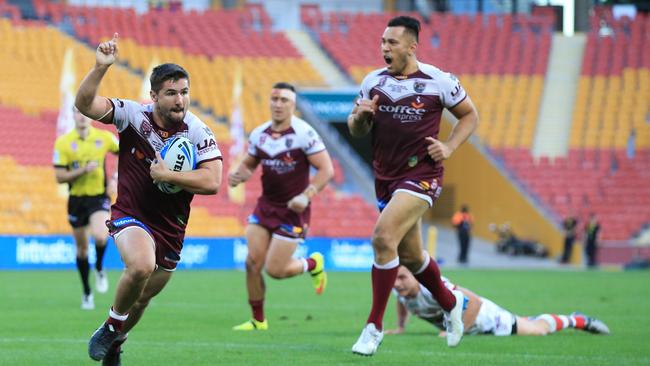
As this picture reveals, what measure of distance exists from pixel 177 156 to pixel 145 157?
31cm

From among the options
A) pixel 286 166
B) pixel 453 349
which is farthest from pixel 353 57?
pixel 453 349

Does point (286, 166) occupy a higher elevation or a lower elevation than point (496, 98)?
higher

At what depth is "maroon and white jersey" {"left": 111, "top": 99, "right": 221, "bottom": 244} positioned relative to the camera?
8211 millimetres

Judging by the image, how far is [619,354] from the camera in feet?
32.2

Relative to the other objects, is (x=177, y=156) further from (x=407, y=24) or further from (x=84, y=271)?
(x=84, y=271)

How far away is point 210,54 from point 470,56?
9.24m

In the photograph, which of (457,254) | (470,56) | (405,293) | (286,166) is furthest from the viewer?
(470,56)

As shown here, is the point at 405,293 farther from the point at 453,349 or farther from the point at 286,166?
the point at 286,166

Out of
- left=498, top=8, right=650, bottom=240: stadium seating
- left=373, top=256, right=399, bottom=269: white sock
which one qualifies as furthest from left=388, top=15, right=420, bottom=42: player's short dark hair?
left=498, top=8, right=650, bottom=240: stadium seating

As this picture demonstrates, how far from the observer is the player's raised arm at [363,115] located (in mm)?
9383

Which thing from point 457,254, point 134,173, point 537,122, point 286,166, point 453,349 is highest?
point 134,173

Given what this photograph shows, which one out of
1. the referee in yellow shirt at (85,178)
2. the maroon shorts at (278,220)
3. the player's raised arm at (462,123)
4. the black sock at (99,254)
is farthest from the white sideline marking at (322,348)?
the black sock at (99,254)

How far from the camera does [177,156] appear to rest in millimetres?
8070

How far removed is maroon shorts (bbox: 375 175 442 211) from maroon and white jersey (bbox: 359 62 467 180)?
47mm
